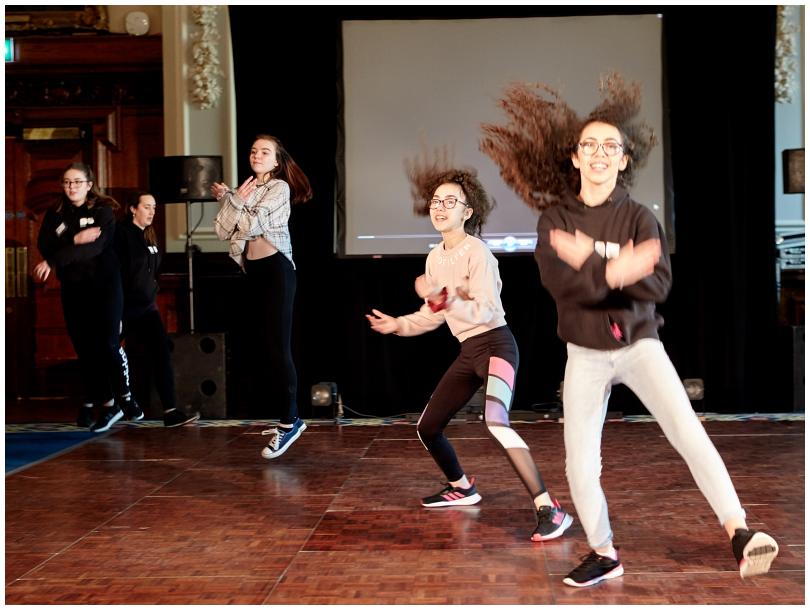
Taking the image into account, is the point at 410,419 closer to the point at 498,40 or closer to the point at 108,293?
the point at 108,293

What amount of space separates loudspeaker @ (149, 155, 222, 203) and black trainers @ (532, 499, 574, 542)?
13.1 ft

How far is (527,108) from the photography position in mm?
6891

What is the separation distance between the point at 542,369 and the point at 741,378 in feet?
4.52

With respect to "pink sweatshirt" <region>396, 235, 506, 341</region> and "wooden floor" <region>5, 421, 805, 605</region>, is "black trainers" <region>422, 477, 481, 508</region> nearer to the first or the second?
"wooden floor" <region>5, 421, 805, 605</region>

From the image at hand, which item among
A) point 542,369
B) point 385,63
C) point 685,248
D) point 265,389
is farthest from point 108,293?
point 685,248

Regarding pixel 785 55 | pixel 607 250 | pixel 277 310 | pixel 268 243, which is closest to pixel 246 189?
pixel 268 243

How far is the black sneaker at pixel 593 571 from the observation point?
8.97 feet

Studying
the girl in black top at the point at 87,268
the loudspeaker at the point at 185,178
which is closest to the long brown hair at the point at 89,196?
the girl in black top at the point at 87,268

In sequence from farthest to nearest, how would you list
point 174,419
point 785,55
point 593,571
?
point 785,55
point 174,419
point 593,571

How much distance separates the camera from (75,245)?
19.6 ft

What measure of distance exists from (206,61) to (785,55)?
417 cm

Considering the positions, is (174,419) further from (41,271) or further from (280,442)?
(280,442)

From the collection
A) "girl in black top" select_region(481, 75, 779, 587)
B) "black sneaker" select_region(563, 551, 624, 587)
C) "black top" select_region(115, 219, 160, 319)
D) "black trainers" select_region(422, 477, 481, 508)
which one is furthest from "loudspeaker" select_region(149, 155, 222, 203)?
"black sneaker" select_region(563, 551, 624, 587)

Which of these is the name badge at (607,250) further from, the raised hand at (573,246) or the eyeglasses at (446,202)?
the eyeglasses at (446,202)
